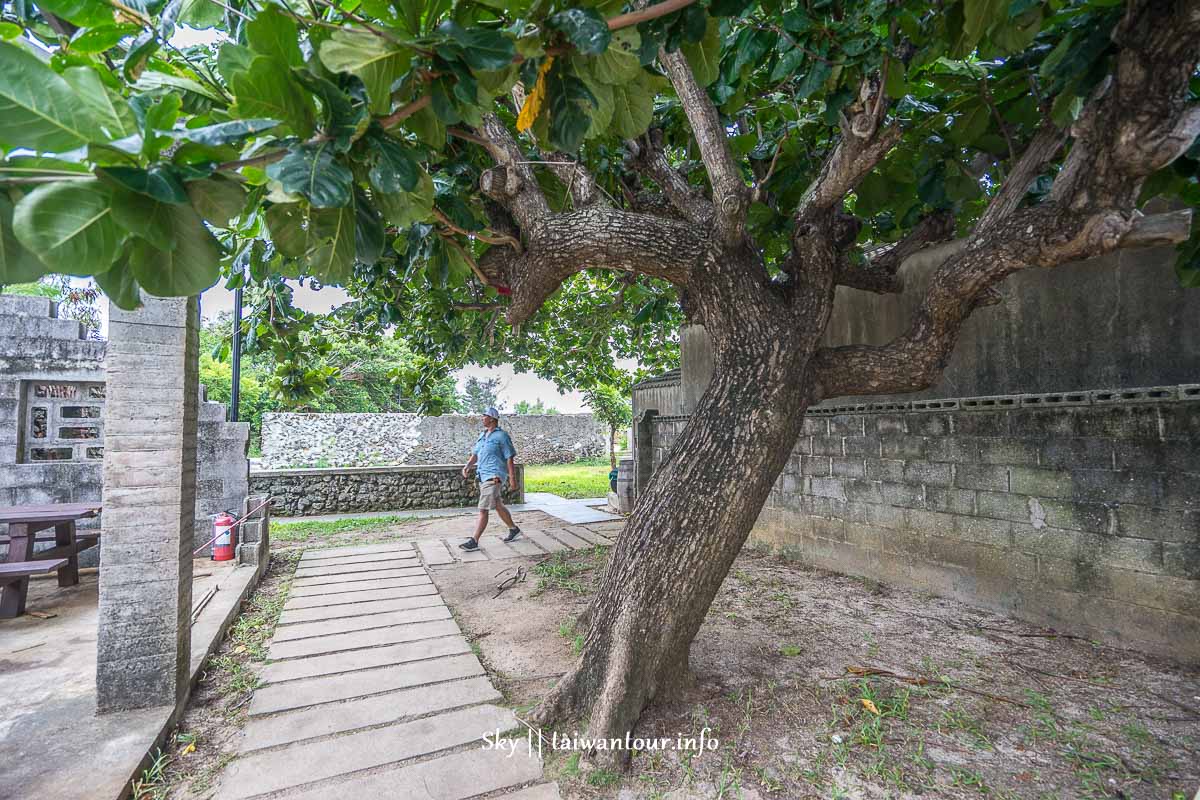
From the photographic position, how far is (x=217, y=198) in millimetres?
885

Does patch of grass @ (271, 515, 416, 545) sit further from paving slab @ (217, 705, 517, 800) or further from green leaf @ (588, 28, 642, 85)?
green leaf @ (588, 28, 642, 85)

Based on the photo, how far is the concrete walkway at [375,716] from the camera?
1855 mm

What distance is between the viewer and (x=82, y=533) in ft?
15.3

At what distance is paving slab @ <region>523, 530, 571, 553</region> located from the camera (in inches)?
209

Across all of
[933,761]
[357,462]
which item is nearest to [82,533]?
[933,761]

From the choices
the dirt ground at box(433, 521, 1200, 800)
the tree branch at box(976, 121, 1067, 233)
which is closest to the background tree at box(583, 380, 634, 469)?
the dirt ground at box(433, 521, 1200, 800)

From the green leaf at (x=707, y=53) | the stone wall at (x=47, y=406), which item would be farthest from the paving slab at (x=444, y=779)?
the stone wall at (x=47, y=406)

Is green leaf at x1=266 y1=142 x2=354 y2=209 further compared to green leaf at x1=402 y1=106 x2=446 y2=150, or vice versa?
green leaf at x1=402 y1=106 x2=446 y2=150

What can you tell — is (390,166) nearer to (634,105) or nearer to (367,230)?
(367,230)

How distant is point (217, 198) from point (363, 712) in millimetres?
2292

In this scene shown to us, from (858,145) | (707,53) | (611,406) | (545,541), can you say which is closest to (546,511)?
(545,541)

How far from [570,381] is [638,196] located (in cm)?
574

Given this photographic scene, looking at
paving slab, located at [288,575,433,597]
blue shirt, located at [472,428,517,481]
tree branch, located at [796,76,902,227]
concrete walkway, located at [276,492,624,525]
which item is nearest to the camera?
tree branch, located at [796,76,902,227]

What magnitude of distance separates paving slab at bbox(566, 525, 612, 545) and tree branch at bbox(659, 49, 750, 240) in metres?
3.94
